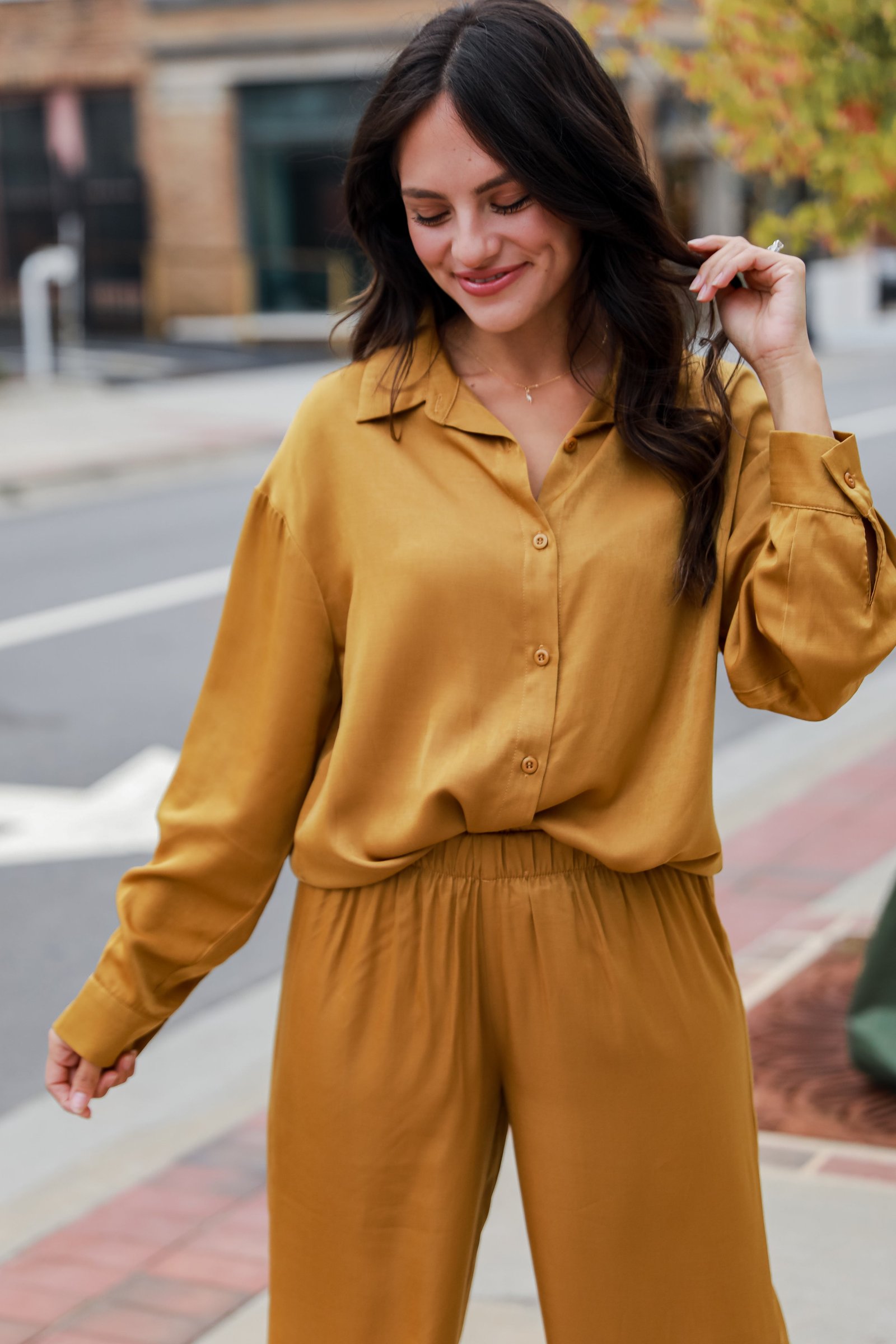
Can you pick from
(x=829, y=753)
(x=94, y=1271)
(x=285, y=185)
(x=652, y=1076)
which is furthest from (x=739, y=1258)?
(x=285, y=185)

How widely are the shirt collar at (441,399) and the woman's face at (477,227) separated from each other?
78 mm

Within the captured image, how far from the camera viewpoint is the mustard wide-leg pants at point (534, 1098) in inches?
77.7

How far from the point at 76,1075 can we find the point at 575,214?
1182 millimetres

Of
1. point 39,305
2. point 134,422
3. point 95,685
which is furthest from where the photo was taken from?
point 39,305

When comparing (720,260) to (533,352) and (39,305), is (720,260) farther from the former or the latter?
(39,305)

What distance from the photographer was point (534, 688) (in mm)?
1938

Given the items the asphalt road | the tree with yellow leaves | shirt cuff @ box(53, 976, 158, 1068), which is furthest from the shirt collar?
the asphalt road

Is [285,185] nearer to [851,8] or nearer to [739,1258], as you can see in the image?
[851,8]

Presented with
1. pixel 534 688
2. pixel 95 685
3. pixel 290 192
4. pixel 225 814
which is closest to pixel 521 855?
pixel 534 688

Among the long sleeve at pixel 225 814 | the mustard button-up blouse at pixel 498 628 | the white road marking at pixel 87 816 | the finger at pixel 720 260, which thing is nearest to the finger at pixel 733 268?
the finger at pixel 720 260

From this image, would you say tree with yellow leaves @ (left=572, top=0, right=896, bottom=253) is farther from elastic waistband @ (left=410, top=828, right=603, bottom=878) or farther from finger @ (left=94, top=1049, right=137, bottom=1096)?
finger @ (left=94, top=1049, right=137, bottom=1096)

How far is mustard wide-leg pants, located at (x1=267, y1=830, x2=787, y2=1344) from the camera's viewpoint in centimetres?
197

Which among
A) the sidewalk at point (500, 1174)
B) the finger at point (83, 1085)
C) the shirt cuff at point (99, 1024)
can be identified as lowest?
the sidewalk at point (500, 1174)

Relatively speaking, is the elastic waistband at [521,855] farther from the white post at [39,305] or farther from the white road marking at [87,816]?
the white post at [39,305]
